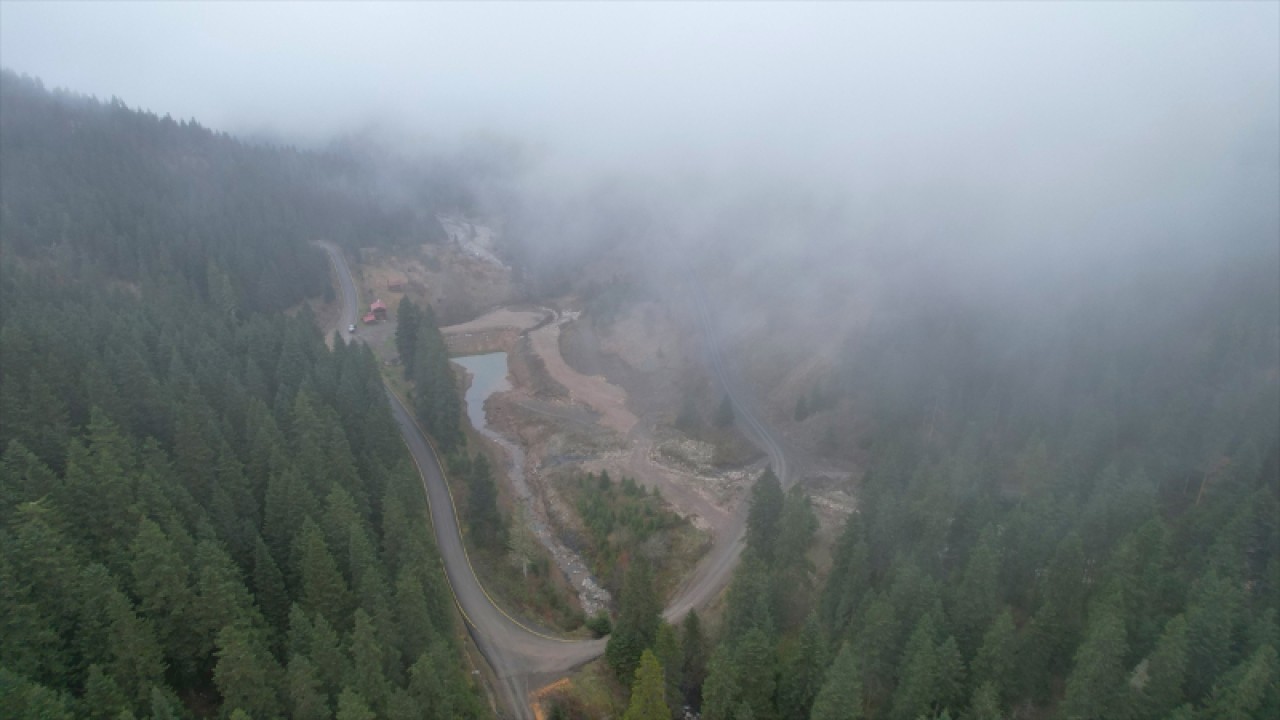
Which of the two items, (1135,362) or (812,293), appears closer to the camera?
(1135,362)

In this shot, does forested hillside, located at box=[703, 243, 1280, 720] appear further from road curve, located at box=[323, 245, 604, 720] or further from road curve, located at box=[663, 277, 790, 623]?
road curve, located at box=[323, 245, 604, 720]

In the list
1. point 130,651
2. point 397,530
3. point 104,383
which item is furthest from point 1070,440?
point 104,383

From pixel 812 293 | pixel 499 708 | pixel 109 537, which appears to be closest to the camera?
pixel 109 537

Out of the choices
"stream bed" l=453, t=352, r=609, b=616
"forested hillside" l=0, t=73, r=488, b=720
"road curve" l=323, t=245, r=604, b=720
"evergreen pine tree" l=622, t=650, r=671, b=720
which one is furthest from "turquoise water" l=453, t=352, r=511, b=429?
"evergreen pine tree" l=622, t=650, r=671, b=720

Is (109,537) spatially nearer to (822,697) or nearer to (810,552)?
(822,697)

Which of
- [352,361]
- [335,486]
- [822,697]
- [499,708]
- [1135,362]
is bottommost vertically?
[499,708]

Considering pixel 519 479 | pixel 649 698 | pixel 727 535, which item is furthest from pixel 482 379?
pixel 649 698

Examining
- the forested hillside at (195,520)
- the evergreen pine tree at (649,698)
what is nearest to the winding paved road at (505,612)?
the forested hillside at (195,520)

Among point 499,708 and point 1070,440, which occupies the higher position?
point 1070,440
